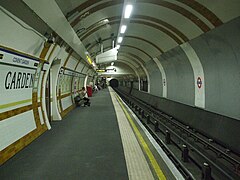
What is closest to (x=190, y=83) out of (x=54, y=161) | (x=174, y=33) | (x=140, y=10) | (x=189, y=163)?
(x=174, y=33)

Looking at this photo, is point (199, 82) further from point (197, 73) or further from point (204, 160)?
point (204, 160)

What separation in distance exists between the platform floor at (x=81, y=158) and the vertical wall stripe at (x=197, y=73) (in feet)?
11.4

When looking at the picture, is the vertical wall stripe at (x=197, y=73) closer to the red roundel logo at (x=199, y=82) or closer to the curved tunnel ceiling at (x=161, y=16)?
the red roundel logo at (x=199, y=82)

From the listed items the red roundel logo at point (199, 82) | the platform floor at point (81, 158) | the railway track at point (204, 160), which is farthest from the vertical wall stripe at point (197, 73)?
the platform floor at point (81, 158)

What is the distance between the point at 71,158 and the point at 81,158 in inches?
8.3

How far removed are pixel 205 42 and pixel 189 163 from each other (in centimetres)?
415

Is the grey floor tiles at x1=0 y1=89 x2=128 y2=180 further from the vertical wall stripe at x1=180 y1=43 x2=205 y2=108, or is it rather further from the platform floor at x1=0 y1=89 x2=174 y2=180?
the vertical wall stripe at x1=180 y1=43 x2=205 y2=108

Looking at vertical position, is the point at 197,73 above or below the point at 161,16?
below

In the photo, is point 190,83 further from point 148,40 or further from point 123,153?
point 123,153

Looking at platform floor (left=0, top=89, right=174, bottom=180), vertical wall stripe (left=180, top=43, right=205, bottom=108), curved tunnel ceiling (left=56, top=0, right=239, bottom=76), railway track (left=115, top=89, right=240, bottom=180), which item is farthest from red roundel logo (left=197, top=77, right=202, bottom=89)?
platform floor (left=0, top=89, right=174, bottom=180)

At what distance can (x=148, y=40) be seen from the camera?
13188 millimetres

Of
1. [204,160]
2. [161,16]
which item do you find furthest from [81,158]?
[161,16]

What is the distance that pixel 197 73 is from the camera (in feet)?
29.1

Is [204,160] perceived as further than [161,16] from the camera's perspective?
No
